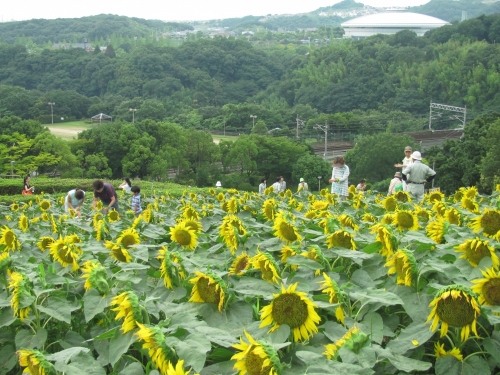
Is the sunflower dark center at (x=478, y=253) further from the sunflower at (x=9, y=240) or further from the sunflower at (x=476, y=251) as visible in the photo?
the sunflower at (x=9, y=240)

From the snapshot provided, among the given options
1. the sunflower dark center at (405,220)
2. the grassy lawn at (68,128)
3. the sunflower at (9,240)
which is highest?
the sunflower dark center at (405,220)

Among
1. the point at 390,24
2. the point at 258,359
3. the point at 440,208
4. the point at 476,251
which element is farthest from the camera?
the point at 390,24

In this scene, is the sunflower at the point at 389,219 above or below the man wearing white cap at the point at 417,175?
above

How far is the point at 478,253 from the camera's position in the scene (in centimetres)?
177

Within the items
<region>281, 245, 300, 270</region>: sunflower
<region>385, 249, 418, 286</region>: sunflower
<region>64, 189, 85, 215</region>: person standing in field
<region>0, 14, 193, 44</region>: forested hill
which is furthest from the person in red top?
<region>0, 14, 193, 44</region>: forested hill

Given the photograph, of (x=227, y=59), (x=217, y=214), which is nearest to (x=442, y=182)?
(x=217, y=214)

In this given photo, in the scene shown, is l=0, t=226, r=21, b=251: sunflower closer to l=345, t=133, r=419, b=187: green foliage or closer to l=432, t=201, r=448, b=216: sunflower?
l=432, t=201, r=448, b=216: sunflower

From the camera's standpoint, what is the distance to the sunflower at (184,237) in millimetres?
2354

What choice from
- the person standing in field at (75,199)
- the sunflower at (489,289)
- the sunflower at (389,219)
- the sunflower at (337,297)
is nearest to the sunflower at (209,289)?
the sunflower at (337,297)

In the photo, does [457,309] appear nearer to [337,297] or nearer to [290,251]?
Result: [337,297]

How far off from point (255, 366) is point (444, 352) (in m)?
0.50

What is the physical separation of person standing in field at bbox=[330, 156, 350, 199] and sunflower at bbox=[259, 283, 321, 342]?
535 cm

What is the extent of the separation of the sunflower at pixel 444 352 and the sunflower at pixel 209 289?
23.5 inches

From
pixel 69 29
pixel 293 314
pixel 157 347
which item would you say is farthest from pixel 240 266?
pixel 69 29
